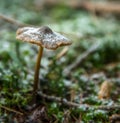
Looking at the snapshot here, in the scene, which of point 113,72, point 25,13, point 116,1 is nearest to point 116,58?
point 113,72

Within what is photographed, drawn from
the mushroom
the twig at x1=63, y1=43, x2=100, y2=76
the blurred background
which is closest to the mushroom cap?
the mushroom

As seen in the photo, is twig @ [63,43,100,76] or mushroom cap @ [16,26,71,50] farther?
twig @ [63,43,100,76]

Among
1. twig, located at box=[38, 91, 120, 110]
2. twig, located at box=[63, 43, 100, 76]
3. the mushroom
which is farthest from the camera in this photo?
twig, located at box=[63, 43, 100, 76]

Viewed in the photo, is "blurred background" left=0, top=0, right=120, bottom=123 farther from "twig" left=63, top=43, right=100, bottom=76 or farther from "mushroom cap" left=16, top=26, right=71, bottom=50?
"mushroom cap" left=16, top=26, right=71, bottom=50

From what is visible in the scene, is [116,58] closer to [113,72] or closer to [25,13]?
[113,72]

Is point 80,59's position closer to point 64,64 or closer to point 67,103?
point 64,64

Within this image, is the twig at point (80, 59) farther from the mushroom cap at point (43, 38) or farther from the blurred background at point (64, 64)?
the mushroom cap at point (43, 38)

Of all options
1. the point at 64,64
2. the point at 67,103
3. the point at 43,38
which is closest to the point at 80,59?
the point at 64,64
